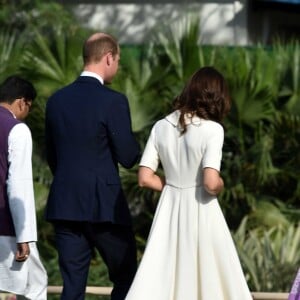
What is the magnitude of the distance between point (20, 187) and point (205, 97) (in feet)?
4.20

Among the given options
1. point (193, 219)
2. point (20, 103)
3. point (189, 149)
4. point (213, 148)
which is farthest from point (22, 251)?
point (213, 148)

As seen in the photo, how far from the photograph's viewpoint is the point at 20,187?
6941 millimetres

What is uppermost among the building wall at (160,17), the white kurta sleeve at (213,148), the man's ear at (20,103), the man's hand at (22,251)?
the building wall at (160,17)

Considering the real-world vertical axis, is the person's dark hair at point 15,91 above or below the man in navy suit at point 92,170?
above

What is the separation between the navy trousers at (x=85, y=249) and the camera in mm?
6832

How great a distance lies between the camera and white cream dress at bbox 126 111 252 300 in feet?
20.8

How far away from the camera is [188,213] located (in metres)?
6.42

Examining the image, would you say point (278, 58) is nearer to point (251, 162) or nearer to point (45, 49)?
point (251, 162)

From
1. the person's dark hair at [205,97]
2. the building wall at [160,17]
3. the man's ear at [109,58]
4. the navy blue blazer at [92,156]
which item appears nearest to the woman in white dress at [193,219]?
the person's dark hair at [205,97]

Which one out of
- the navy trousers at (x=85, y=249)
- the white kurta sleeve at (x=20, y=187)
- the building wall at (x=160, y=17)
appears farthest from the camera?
the building wall at (x=160, y=17)

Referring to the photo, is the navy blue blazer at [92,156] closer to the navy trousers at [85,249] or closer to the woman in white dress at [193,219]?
the navy trousers at [85,249]

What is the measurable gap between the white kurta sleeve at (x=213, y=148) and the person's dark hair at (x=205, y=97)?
8 centimetres

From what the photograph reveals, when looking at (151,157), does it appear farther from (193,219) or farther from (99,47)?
(99,47)

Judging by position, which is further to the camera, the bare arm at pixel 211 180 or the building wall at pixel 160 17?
the building wall at pixel 160 17
